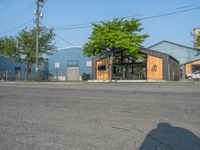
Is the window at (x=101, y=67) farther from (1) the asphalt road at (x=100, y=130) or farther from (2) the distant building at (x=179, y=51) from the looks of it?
(1) the asphalt road at (x=100, y=130)

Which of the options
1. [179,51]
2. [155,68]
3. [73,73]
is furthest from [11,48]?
[179,51]

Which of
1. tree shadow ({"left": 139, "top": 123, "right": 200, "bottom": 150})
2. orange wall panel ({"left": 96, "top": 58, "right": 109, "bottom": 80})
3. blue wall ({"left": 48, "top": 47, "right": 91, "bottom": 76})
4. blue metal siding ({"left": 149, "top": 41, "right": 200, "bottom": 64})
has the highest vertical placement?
blue metal siding ({"left": 149, "top": 41, "right": 200, "bottom": 64})

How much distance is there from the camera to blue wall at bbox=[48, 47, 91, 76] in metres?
60.1

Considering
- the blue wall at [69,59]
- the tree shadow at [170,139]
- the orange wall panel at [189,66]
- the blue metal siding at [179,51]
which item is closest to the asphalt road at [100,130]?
the tree shadow at [170,139]

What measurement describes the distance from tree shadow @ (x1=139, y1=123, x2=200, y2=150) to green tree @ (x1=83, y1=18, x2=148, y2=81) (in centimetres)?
3301

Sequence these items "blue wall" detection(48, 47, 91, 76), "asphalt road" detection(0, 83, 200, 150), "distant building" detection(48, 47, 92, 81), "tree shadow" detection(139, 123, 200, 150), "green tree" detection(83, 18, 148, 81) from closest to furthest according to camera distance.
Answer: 1. "tree shadow" detection(139, 123, 200, 150)
2. "asphalt road" detection(0, 83, 200, 150)
3. "green tree" detection(83, 18, 148, 81)
4. "distant building" detection(48, 47, 92, 81)
5. "blue wall" detection(48, 47, 91, 76)

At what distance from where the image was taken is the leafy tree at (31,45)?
4759cm

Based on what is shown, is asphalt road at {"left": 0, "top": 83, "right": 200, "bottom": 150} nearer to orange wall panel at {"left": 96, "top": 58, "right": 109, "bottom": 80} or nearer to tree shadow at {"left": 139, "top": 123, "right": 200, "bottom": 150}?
tree shadow at {"left": 139, "top": 123, "right": 200, "bottom": 150}

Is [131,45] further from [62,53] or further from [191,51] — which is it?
[191,51]

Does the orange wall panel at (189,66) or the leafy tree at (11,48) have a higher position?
the leafy tree at (11,48)

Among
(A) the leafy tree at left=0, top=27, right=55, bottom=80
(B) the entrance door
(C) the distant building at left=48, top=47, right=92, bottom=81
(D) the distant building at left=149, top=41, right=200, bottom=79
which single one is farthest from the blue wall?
(D) the distant building at left=149, top=41, right=200, bottom=79

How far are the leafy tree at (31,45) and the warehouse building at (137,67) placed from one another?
9.32 m

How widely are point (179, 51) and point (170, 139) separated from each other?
69.8 meters

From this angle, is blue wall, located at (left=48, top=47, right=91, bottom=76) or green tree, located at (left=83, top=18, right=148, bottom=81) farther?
blue wall, located at (left=48, top=47, right=91, bottom=76)
